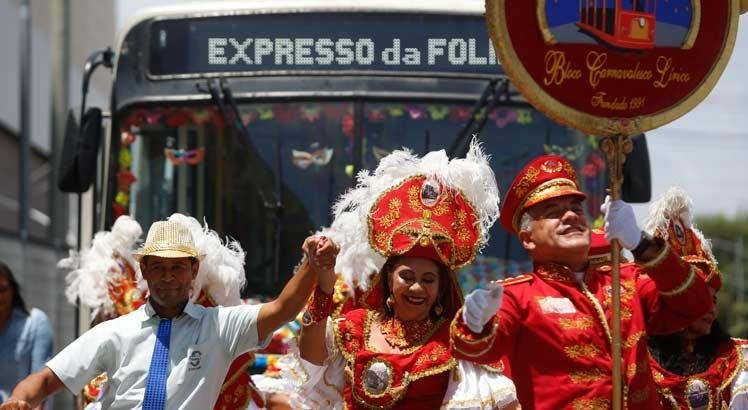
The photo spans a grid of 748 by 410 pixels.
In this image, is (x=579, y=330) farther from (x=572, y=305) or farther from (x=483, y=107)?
(x=483, y=107)

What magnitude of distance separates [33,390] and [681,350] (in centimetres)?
288

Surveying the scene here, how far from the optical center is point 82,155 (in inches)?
342

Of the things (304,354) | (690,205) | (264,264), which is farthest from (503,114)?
(304,354)

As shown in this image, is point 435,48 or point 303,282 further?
point 435,48

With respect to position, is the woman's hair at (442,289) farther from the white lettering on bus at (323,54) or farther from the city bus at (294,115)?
the white lettering on bus at (323,54)

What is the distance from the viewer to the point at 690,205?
6312 mm

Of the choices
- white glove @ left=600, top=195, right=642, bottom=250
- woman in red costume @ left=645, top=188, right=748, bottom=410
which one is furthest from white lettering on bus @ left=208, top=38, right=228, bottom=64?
white glove @ left=600, top=195, right=642, bottom=250

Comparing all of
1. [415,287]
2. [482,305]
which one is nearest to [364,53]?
[415,287]

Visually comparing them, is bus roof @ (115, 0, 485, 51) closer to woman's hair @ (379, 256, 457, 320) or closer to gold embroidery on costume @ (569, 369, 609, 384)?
woman's hair @ (379, 256, 457, 320)

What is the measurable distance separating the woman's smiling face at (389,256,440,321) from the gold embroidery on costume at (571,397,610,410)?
0.65m

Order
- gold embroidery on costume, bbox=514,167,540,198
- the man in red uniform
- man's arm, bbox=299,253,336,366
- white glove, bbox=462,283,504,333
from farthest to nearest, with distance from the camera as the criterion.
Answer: gold embroidery on costume, bbox=514,167,540,198 → man's arm, bbox=299,253,336,366 → the man in red uniform → white glove, bbox=462,283,504,333

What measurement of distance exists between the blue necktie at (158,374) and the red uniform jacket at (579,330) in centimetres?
116

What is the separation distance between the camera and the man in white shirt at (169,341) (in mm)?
5379

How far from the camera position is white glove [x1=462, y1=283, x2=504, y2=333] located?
4.84m
